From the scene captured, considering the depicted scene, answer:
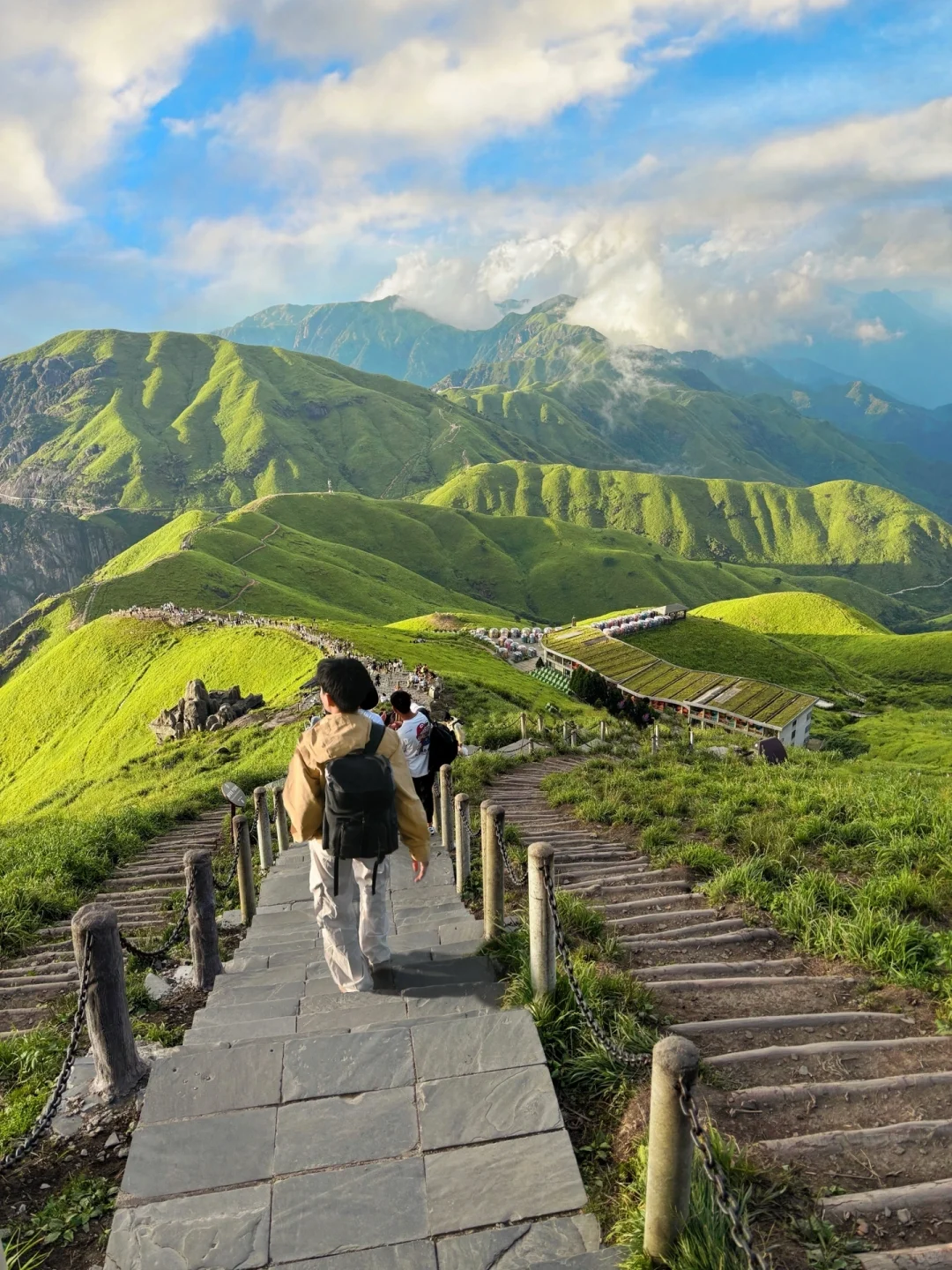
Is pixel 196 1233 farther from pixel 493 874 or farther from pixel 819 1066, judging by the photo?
pixel 819 1066

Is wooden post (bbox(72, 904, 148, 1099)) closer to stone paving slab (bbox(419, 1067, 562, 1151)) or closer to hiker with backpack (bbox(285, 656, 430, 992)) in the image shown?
hiker with backpack (bbox(285, 656, 430, 992))

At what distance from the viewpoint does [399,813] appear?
6.41 m

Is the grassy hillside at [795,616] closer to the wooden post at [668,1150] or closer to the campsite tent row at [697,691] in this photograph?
the campsite tent row at [697,691]

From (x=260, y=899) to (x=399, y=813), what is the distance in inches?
216

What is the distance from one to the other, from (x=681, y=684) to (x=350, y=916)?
6227cm

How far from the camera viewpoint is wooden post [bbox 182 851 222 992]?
6.90 meters

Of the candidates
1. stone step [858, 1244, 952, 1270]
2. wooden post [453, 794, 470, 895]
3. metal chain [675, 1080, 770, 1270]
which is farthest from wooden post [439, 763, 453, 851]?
stone step [858, 1244, 952, 1270]

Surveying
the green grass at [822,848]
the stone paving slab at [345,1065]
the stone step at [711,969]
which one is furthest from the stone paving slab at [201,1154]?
the green grass at [822,848]

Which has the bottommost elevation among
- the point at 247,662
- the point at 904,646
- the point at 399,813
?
the point at 904,646

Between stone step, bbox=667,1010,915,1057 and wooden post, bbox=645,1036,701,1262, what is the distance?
1887 mm

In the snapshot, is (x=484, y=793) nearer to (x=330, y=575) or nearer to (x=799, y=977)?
(x=799, y=977)

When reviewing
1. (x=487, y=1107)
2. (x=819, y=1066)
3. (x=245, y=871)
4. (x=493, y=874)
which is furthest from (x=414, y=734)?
(x=819, y=1066)

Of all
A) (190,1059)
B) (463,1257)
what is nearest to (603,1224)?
(463,1257)

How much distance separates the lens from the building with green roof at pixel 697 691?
5594 cm
